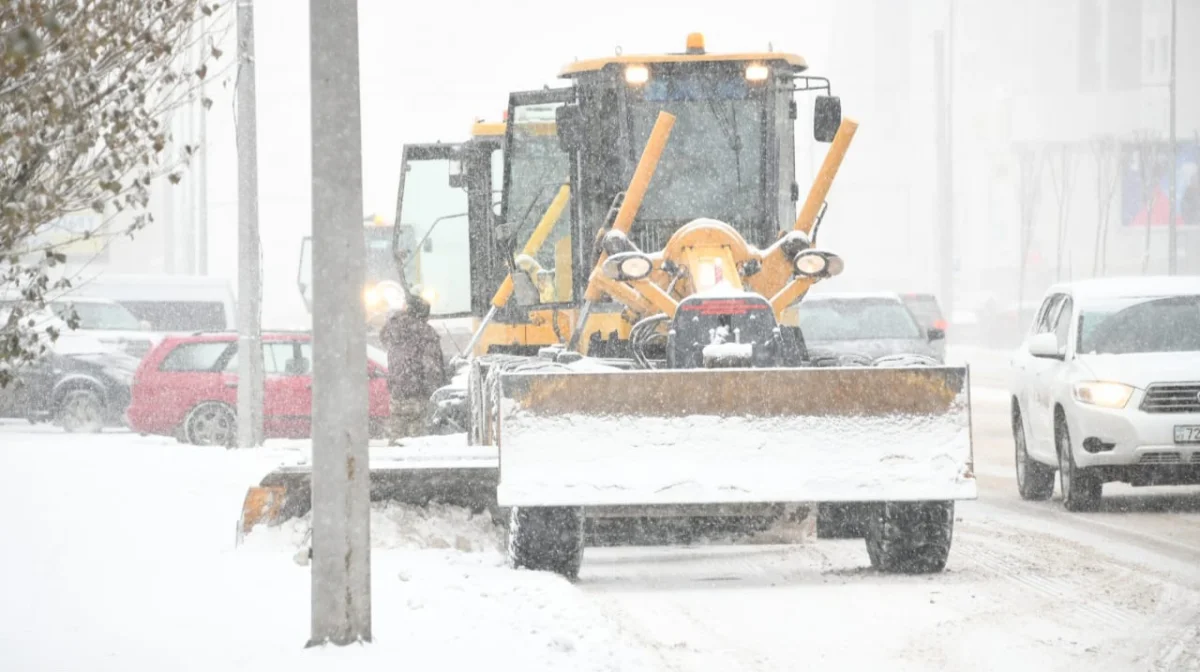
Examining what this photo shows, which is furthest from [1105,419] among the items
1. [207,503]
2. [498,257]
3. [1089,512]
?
[207,503]

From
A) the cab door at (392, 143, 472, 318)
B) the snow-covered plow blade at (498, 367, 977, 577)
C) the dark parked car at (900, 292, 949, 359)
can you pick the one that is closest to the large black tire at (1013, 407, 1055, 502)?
the cab door at (392, 143, 472, 318)

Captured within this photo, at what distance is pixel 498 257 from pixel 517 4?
15312 centimetres

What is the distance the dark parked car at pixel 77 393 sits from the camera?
992 inches

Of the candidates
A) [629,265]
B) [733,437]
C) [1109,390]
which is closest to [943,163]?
[1109,390]

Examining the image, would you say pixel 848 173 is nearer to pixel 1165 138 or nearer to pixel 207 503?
pixel 1165 138

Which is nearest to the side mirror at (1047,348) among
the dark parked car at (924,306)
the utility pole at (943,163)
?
the dark parked car at (924,306)

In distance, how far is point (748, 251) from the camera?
11.5 meters

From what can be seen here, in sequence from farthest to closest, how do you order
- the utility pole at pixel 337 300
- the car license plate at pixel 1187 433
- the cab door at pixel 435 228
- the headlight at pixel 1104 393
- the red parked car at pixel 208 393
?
1. the red parked car at pixel 208 393
2. the cab door at pixel 435 228
3. the headlight at pixel 1104 393
4. the car license plate at pixel 1187 433
5. the utility pole at pixel 337 300

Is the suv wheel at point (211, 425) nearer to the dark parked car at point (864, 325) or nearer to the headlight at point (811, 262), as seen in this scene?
the dark parked car at point (864, 325)

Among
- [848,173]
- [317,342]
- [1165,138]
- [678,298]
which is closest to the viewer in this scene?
[317,342]

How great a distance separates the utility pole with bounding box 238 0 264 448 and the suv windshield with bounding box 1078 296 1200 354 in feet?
29.1

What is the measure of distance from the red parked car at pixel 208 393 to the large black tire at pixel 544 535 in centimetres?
1272

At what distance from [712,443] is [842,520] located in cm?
159

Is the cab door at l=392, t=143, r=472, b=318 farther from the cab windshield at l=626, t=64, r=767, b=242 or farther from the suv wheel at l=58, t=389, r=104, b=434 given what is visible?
the suv wheel at l=58, t=389, r=104, b=434
